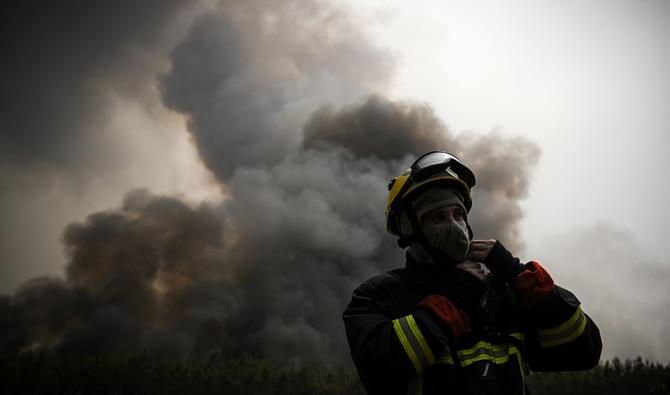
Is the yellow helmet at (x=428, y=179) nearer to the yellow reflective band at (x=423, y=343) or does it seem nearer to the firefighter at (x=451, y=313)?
the firefighter at (x=451, y=313)

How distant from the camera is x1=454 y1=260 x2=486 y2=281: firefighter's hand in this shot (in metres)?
2.37

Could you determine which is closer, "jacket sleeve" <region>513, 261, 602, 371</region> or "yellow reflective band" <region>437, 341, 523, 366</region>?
"yellow reflective band" <region>437, 341, 523, 366</region>

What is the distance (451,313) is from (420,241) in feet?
1.92

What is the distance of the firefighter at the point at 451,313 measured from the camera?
7.21ft

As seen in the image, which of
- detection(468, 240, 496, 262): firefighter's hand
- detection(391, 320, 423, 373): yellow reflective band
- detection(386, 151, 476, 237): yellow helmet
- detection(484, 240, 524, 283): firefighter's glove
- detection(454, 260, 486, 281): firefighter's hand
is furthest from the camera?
detection(386, 151, 476, 237): yellow helmet

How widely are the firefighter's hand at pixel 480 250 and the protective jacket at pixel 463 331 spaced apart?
4 centimetres

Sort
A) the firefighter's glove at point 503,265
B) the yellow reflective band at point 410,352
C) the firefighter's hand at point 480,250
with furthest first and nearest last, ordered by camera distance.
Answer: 1. the firefighter's hand at point 480,250
2. the firefighter's glove at point 503,265
3. the yellow reflective band at point 410,352

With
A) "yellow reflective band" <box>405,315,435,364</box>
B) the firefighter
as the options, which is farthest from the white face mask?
"yellow reflective band" <box>405,315,435,364</box>

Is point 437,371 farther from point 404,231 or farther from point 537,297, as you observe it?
point 404,231

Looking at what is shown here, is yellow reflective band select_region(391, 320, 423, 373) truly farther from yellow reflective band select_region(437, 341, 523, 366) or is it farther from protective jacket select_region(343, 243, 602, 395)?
yellow reflective band select_region(437, 341, 523, 366)

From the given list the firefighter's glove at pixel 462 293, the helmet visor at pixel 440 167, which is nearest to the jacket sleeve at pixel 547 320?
the firefighter's glove at pixel 462 293

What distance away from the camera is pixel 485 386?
7.32 feet

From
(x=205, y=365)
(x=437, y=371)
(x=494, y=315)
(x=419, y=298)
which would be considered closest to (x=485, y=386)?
(x=437, y=371)

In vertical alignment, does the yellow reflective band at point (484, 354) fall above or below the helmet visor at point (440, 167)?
below
